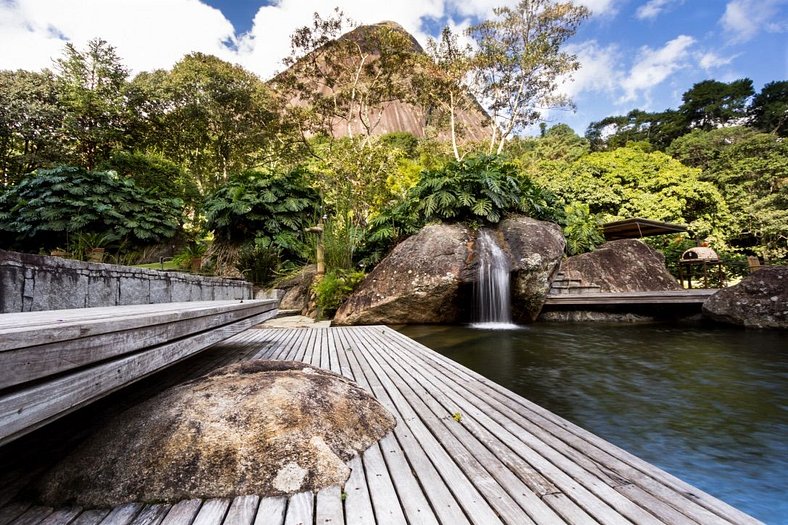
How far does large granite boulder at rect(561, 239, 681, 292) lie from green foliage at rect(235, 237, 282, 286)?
282 inches

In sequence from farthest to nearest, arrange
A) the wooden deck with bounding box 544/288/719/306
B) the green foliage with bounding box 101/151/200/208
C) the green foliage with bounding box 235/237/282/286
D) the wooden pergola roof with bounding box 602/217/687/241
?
1. the green foliage with bounding box 101/151/200/208
2. the wooden pergola roof with bounding box 602/217/687/241
3. the green foliage with bounding box 235/237/282/286
4. the wooden deck with bounding box 544/288/719/306

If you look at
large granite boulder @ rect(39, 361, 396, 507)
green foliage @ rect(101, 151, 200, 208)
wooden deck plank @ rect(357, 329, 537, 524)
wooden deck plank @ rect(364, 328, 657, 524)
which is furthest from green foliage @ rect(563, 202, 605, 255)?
green foliage @ rect(101, 151, 200, 208)

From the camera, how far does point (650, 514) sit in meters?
1.06

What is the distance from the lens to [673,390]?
3.41m

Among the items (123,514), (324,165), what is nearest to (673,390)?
(123,514)

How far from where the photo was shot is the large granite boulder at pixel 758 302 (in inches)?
252

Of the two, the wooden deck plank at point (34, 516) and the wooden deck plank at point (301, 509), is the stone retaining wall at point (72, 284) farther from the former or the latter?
the wooden deck plank at point (301, 509)

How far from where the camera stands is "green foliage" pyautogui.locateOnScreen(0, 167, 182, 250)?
9.15 m

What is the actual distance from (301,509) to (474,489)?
0.54 m

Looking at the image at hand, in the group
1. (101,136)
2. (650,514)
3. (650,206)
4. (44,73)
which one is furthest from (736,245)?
(44,73)

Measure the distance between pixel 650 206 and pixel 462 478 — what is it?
65.5 ft

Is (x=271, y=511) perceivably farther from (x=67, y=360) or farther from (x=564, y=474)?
(x=564, y=474)

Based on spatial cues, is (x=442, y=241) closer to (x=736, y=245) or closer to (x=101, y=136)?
(x=101, y=136)

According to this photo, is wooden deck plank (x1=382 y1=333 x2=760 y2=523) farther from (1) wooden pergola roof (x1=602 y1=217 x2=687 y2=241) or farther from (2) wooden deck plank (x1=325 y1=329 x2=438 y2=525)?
(1) wooden pergola roof (x1=602 y1=217 x2=687 y2=241)
